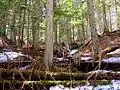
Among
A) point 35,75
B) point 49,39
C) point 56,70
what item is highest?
point 49,39

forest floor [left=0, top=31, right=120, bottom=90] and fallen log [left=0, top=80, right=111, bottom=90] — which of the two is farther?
forest floor [left=0, top=31, right=120, bottom=90]

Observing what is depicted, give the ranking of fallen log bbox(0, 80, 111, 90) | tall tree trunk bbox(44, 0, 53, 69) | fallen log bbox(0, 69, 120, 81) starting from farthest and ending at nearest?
tall tree trunk bbox(44, 0, 53, 69)
fallen log bbox(0, 69, 120, 81)
fallen log bbox(0, 80, 111, 90)

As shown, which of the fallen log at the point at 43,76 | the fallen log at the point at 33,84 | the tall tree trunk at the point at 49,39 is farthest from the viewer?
the tall tree trunk at the point at 49,39

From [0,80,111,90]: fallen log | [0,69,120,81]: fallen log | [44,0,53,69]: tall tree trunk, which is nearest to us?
[0,80,111,90]: fallen log

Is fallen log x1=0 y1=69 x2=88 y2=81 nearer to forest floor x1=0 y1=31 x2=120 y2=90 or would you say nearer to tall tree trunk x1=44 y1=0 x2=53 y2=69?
forest floor x1=0 y1=31 x2=120 y2=90

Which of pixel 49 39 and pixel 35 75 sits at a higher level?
pixel 49 39

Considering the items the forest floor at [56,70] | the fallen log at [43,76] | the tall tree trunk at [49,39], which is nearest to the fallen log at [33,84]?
the forest floor at [56,70]

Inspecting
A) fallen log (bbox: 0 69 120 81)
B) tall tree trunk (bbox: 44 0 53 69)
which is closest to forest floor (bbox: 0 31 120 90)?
fallen log (bbox: 0 69 120 81)

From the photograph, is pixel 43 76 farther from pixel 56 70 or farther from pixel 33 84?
pixel 56 70

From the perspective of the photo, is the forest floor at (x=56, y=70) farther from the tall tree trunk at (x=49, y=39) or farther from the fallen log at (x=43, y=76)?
the tall tree trunk at (x=49, y=39)

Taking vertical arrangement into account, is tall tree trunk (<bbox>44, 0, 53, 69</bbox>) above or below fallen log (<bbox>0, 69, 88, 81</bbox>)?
above

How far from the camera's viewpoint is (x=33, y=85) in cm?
659

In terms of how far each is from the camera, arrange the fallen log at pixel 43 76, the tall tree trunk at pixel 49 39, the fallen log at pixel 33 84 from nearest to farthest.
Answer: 1. the fallen log at pixel 33 84
2. the fallen log at pixel 43 76
3. the tall tree trunk at pixel 49 39

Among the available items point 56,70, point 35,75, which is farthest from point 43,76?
point 56,70
